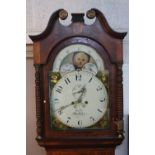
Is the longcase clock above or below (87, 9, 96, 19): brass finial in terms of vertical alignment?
below

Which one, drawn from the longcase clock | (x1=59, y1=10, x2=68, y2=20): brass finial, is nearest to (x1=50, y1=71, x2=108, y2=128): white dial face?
the longcase clock

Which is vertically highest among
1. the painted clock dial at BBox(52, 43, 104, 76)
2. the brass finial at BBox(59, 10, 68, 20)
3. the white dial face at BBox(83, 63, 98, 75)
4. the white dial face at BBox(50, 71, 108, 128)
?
the brass finial at BBox(59, 10, 68, 20)

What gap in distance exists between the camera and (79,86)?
1.01 m

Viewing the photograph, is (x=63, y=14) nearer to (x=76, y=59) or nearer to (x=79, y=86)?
(x=76, y=59)

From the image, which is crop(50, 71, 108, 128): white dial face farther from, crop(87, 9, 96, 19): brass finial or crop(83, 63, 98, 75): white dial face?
crop(87, 9, 96, 19): brass finial

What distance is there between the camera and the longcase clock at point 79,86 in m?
1.00

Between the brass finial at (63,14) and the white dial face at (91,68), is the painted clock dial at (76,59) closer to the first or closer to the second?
the white dial face at (91,68)

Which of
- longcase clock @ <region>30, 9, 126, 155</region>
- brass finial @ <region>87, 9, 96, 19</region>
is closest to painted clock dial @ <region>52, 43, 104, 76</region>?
longcase clock @ <region>30, 9, 126, 155</region>

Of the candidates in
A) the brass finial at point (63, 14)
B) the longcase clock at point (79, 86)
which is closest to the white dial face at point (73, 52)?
the longcase clock at point (79, 86)

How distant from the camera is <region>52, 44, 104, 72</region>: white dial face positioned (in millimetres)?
1012

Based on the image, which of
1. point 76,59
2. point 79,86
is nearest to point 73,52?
point 76,59

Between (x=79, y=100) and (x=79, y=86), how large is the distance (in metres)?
0.06
